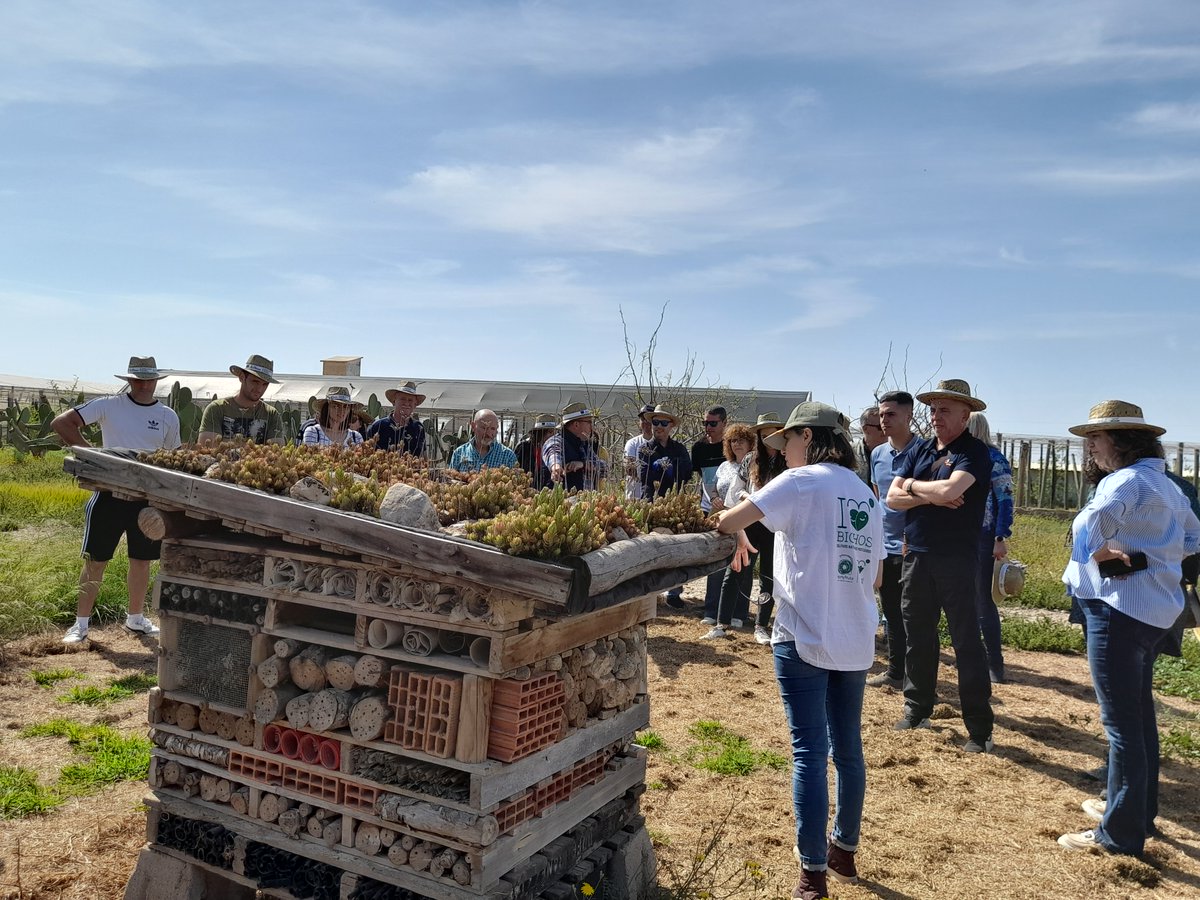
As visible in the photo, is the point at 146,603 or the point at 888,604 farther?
the point at 146,603

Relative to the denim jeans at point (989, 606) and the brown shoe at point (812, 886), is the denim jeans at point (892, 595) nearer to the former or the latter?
the denim jeans at point (989, 606)

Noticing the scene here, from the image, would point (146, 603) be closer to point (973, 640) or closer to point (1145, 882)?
point (973, 640)

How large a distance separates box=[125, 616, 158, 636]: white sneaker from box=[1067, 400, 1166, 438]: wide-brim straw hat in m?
6.66

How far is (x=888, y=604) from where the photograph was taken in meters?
6.50

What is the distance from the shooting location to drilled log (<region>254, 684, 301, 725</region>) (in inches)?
124

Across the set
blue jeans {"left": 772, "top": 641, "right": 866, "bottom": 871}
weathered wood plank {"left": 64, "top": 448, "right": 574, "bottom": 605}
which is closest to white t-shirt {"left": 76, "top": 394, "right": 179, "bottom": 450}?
weathered wood plank {"left": 64, "top": 448, "right": 574, "bottom": 605}

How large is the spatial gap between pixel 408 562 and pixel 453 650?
42 centimetres

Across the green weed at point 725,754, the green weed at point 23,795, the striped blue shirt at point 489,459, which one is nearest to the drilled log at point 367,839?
the green weed at point 23,795

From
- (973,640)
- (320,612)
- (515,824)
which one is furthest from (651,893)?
(973,640)

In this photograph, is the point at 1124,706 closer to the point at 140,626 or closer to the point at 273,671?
the point at 273,671

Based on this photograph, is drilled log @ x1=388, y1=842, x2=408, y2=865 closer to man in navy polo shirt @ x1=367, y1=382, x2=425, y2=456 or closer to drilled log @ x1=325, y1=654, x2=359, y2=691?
drilled log @ x1=325, y1=654, x2=359, y2=691

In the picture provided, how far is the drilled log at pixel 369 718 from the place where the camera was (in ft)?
9.84

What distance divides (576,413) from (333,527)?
442 cm

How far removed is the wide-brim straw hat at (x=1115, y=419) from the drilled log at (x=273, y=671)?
11.8 feet
